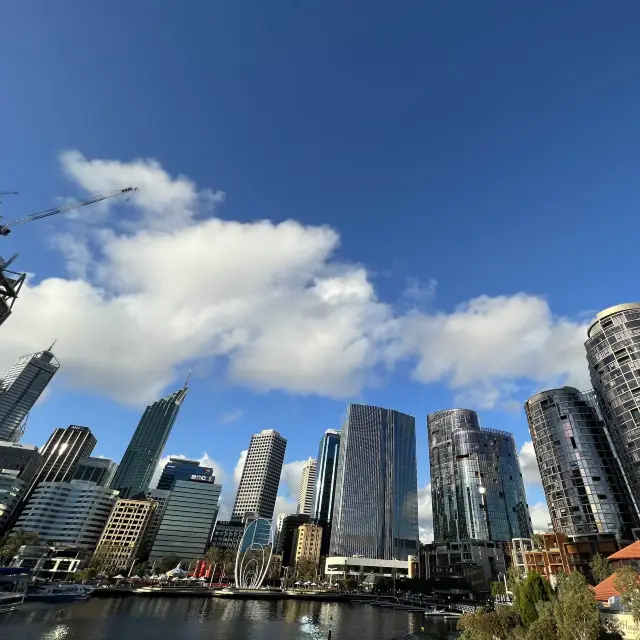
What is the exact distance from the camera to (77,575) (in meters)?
146

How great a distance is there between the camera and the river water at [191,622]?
219 ft

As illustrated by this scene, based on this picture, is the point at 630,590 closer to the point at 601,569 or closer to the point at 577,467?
the point at 601,569

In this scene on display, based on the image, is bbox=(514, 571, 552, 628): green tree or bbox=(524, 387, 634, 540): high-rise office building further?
bbox=(524, 387, 634, 540): high-rise office building

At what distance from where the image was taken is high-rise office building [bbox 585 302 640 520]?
417 ft

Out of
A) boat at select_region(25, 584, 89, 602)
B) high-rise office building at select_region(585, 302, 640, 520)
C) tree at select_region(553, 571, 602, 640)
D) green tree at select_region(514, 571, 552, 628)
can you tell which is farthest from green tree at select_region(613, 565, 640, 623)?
boat at select_region(25, 584, 89, 602)

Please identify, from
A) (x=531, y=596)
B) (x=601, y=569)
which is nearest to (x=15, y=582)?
(x=531, y=596)

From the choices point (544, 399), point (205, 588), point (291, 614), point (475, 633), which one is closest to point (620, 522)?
point (544, 399)

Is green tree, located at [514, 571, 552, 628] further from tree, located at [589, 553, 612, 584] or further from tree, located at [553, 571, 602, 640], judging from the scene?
tree, located at [589, 553, 612, 584]

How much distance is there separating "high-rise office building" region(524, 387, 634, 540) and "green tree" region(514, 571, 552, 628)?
409 ft

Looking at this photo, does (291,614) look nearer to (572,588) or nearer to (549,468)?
(572,588)

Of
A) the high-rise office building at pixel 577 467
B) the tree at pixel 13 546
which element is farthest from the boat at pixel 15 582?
the high-rise office building at pixel 577 467

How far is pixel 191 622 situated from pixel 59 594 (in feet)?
181

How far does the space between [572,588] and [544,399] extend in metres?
161

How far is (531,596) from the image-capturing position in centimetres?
4075
